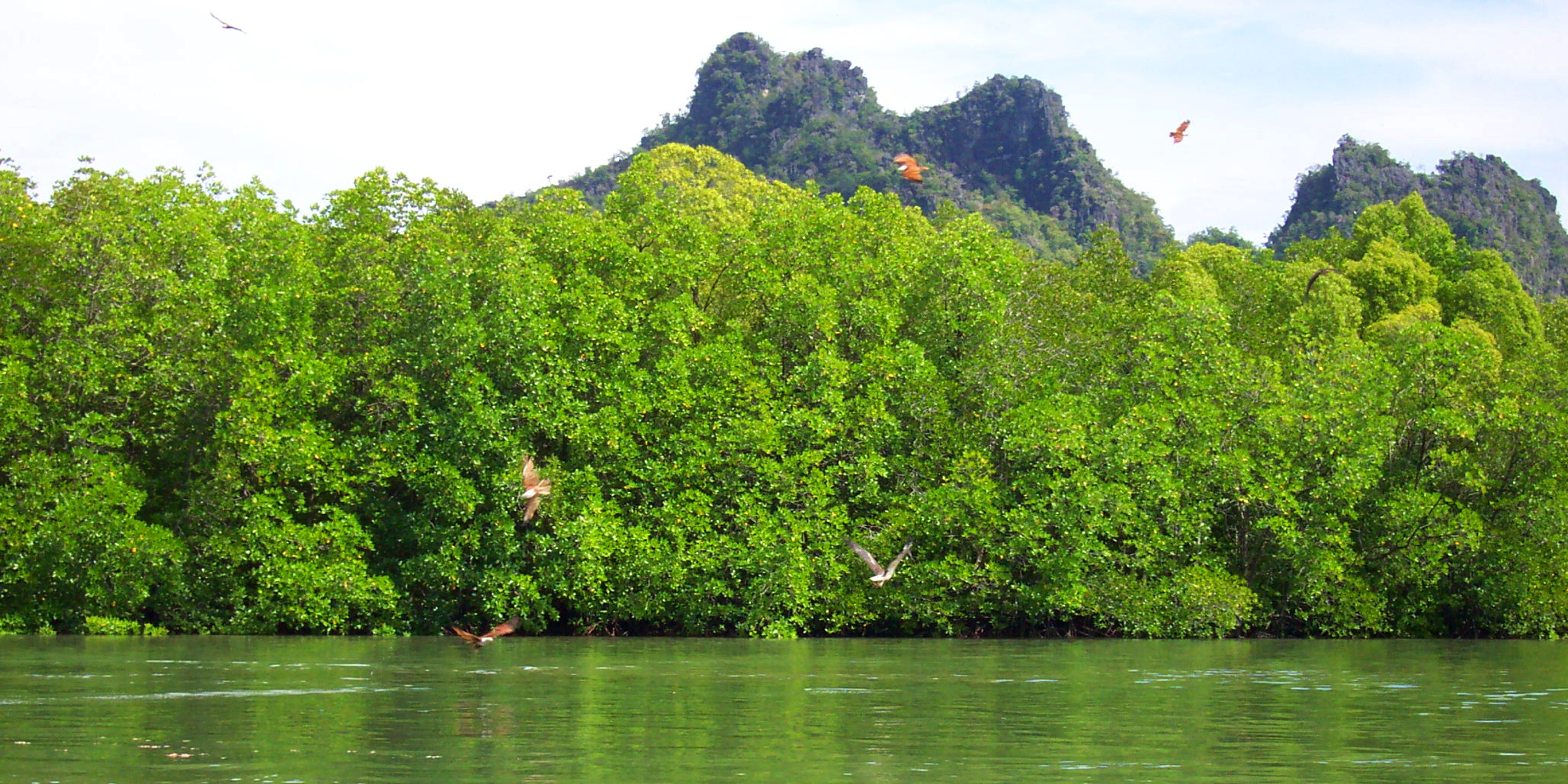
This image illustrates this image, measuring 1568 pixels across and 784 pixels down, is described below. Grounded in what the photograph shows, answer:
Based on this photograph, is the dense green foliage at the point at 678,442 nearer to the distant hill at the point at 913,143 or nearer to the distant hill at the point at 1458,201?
the distant hill at the point at 1458,201

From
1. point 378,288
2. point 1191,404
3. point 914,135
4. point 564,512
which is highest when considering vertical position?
point 914,135

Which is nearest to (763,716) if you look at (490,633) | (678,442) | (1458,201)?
(490,633)

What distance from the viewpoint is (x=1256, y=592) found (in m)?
45.1

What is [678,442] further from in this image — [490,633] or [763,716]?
[763,716]

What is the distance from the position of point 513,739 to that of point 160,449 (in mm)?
29739

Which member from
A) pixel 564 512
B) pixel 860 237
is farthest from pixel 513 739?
pixel 860 237

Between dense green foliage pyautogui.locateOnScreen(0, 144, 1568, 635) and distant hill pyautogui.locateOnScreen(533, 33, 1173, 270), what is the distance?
288 feet

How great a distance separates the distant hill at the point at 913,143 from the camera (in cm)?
14300

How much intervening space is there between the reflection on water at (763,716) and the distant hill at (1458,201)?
87375 mm

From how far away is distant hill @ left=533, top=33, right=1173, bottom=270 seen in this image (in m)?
143

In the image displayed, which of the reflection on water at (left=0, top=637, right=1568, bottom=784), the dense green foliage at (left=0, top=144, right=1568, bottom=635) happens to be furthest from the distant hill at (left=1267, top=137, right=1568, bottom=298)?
the reflection on water at (left=0, top=637, right=1568, bottom=784)

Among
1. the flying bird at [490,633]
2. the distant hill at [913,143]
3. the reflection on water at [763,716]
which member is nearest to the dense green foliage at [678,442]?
the flying bird at [490,633]

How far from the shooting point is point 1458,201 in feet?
383

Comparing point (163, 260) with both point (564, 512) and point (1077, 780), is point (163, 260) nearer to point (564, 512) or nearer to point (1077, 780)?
point (564, 512)
